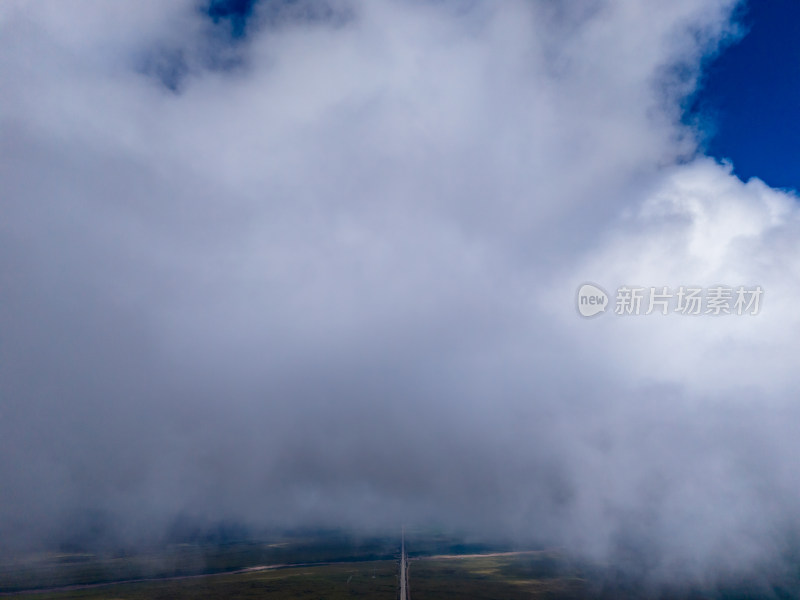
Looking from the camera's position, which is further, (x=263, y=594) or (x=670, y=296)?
(x=263, y=594)

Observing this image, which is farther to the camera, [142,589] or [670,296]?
[142,589]

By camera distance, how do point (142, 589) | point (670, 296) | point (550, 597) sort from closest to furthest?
point (670, 296) < point (550, 597) < point (142, 589)

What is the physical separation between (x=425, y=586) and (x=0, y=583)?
194 m

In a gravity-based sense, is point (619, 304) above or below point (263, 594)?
above

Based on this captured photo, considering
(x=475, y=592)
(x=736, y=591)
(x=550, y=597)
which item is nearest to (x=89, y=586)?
(x=475, y=592)

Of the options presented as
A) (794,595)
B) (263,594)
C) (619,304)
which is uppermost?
(619,304)

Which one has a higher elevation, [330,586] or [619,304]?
[619,304]

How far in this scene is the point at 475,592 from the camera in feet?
612

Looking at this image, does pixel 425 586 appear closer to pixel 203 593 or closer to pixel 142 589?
pixel 203 593

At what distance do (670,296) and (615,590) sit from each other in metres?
166

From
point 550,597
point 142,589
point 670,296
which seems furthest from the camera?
point 142,589

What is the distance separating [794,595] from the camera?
197 m

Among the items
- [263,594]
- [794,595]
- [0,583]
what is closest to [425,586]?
[263,594]

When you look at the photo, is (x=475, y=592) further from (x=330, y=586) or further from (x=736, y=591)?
(x=736, y=591)
